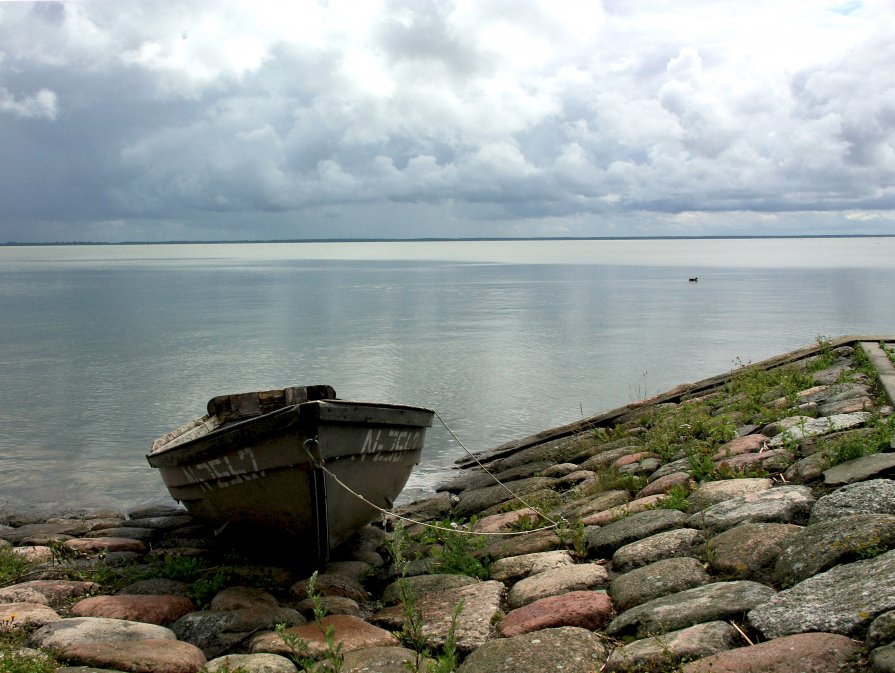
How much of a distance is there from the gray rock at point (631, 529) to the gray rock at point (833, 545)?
4.92 ft

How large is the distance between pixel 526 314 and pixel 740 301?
15.8 meters

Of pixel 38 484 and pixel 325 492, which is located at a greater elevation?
pixel 325 492

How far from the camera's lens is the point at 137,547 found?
10430mm

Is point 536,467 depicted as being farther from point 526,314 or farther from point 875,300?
point 875,300

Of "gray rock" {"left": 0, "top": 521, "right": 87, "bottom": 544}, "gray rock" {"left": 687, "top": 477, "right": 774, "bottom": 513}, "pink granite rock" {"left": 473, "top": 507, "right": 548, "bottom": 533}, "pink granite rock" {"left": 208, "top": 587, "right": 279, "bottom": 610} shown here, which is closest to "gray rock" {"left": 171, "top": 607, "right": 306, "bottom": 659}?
"pink granite rock" {"left": 208, "top": 587, "right": 279, "bottom": 610}

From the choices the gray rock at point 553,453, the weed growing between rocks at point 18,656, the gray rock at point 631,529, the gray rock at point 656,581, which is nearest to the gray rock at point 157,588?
the weed growing between rocks at point 18,656

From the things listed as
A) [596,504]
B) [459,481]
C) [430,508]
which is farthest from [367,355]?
[596,504]

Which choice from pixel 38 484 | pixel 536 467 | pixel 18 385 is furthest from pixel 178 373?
pixel 536 467

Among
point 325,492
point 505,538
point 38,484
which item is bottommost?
point 38,484

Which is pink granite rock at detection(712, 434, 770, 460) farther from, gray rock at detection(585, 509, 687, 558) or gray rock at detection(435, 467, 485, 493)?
gray rock at detection(435, 467, 485, 493)

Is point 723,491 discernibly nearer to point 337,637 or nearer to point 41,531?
point 337,637

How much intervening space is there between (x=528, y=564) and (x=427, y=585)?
0.92m

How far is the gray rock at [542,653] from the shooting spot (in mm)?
5332

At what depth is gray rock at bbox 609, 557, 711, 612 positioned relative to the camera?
6.09 m
